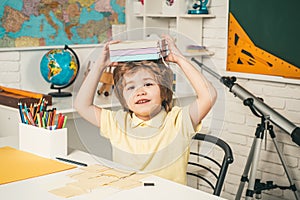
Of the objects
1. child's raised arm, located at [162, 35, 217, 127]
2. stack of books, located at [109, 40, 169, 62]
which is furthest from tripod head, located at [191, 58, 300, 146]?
stack of books, located at [109, 40, 169, 62]

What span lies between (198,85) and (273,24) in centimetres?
156

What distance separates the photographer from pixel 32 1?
292 cm

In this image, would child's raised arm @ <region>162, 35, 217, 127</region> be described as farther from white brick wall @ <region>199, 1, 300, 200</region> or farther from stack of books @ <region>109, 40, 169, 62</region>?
white brick wall @ <region>199, 1, 300, 200</region>

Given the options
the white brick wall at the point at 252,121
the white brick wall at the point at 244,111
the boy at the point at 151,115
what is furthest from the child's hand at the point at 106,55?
the white brick wall at the point at 252,121

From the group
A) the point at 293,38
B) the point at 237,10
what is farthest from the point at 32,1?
the point at 293,38

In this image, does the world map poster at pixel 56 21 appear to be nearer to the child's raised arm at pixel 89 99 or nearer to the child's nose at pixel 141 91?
the child's raised arm at pixel 89 99

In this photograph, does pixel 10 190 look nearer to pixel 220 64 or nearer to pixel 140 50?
pixel 140 50

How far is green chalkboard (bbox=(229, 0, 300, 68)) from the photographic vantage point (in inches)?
112

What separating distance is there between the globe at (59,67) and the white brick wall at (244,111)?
162mm

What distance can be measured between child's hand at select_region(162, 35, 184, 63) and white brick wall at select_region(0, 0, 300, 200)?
1.37 m

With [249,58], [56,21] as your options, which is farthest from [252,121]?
[56,21]

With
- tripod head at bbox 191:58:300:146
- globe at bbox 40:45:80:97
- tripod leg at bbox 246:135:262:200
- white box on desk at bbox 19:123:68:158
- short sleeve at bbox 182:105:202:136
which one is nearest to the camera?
short sleeve at bbox 182:105:202:136

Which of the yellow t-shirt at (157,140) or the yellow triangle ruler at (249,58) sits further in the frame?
the yellow triangle ruler at (249,58)

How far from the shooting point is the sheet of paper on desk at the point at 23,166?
1513mm
